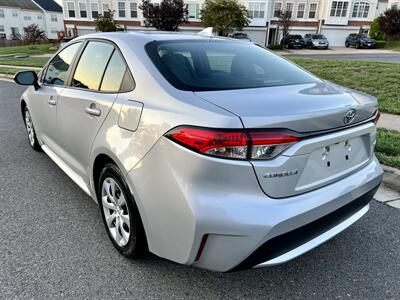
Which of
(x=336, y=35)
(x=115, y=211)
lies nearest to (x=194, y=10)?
(x=336, y=35)

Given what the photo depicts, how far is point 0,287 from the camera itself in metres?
2.31

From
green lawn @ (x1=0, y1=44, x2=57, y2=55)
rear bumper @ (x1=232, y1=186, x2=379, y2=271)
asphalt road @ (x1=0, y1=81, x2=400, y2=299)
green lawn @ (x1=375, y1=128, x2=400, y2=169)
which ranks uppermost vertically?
rear bumper @ (x1=232, y1=186, x2=379, y2=271)

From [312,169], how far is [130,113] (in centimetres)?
118

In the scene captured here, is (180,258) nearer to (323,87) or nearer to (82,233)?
(82,233)

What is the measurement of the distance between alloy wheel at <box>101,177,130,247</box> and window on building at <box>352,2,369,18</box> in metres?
53.2

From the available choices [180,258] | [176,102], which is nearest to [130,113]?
[176,102]

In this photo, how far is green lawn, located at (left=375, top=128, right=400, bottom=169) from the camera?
4133 millimetres

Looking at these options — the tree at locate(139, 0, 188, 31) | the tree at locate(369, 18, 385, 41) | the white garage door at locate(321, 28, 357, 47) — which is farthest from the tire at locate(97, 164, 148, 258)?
the white garage door at locate(321, 28, 357, 47)

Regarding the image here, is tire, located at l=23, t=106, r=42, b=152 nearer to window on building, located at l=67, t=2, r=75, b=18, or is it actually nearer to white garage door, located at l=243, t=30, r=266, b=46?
white garage door, located at l=243, t=30, r=266, b=46

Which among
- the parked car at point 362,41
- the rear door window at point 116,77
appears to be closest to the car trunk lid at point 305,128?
the rear door window at point 116,77

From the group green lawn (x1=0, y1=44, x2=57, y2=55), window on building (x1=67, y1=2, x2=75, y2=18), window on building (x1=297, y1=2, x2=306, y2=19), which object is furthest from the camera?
window on building (x1=297, y1=2, x2=306, y2=19)

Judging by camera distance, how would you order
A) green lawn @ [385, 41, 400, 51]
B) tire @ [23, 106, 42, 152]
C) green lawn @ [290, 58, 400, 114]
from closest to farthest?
tire @ [23, 106, 42, 152] < green lawn @ [290, 58, 400, 114] < green lawn @ [385, 41, 400, 51]

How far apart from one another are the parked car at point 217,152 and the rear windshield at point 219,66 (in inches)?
0.6

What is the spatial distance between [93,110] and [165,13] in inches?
1355
